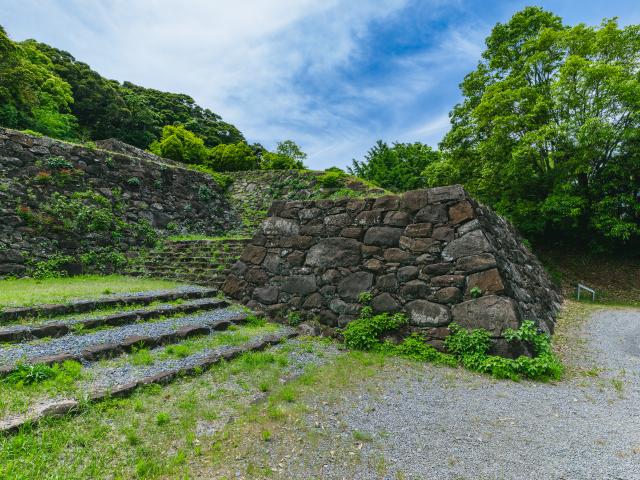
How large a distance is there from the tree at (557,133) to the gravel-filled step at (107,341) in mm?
11953

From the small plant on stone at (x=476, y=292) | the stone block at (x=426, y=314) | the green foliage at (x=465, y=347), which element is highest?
the small plant on stone at (x=476, y=292)

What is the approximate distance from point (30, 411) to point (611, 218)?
52.7 feet

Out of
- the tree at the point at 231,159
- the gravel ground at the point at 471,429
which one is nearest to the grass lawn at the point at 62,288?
the gravel ground at the point at 471,429

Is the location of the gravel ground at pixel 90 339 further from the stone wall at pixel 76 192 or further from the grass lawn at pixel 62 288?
the stone wall at pixel 76 192

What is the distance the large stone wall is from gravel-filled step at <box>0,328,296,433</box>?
1098 millimetres

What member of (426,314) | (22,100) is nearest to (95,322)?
(426,314)

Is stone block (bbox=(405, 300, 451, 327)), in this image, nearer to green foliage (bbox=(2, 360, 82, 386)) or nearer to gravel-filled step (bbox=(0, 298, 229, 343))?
gravel-filled step (bbox=(0, 298, 229, 343))

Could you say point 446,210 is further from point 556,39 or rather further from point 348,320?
point 556,39

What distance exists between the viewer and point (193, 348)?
4.36 metres

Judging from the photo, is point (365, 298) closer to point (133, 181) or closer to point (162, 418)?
point (162, 418)

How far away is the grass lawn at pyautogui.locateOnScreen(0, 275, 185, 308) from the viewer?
5.16 meters

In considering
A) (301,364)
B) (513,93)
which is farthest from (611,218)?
(301,364)

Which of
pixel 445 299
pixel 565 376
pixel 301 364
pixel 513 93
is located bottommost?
pixel 301 364

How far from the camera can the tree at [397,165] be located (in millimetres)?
23125
